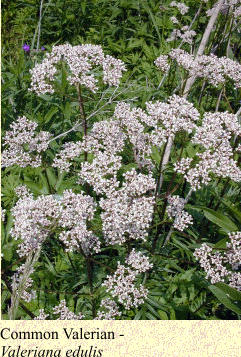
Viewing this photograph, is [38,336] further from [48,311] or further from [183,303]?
[183,303]

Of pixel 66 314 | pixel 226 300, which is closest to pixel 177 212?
pixel 226 300

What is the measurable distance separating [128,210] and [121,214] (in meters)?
0.08

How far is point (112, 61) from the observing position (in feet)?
13.2

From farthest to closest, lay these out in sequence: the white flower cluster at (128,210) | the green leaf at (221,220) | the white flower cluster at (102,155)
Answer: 1. the green leaf at (221,220)
2. the white flower cluster at (102,155)
3. the white flower cluster at (128,210)

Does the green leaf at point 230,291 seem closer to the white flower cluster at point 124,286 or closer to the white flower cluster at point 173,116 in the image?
the white flower cluster at point 124,286

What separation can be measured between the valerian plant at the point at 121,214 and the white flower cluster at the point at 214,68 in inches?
0.7

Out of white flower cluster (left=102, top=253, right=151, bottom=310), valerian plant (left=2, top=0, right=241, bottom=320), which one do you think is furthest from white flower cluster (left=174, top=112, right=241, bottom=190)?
white flower cluster (left=102, top=253, right=151, bottom=310)

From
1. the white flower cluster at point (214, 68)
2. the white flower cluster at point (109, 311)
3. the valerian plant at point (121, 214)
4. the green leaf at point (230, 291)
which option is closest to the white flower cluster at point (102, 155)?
the valerian plant at point (121, 214)

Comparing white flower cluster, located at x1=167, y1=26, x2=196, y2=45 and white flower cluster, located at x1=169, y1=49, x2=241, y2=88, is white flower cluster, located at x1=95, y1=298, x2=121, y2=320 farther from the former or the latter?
white flower cluster, located at x1=167, y1=26, x2=196, y2=45

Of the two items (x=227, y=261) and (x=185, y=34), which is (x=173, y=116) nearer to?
(x=227, y=261)

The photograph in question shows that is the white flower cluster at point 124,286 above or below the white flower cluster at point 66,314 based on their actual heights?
above

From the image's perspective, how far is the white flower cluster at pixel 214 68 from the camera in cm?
462

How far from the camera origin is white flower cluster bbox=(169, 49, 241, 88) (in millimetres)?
4617

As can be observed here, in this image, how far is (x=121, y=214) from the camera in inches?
129
